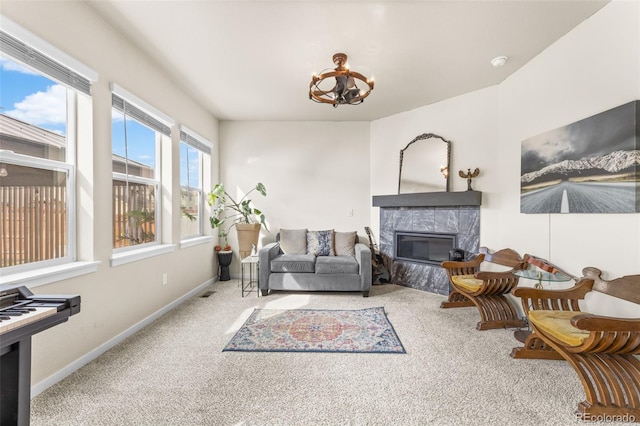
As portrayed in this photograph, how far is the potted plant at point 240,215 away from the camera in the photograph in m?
4.29

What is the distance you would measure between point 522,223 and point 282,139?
3.55 m

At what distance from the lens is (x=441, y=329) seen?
266 centimetres

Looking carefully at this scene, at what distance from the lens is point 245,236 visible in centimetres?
429

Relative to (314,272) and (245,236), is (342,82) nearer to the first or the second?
(314,272)

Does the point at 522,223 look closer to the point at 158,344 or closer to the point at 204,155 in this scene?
the point at 158,344

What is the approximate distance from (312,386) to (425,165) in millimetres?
3261

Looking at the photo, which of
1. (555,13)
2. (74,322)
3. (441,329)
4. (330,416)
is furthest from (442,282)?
(74,322)

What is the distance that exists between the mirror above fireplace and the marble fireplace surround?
22 cm

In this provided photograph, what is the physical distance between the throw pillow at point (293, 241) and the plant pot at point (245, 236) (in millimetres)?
445

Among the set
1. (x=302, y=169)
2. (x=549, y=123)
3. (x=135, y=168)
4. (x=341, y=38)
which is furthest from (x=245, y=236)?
(x=549, y=123)

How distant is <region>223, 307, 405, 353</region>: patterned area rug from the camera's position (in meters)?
2.29

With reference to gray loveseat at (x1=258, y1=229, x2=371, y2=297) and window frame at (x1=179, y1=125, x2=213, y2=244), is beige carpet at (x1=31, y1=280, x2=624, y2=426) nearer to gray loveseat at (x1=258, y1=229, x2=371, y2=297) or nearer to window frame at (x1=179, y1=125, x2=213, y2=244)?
gray loveseat at (x1=258, y1=229, x2=371, y2=297)

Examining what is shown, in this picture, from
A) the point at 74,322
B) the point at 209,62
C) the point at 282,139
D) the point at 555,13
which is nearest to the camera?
the point at 74,322

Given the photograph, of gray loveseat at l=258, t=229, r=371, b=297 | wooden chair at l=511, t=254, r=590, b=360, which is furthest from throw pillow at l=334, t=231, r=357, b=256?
wooden chair at l=511, t=254, r=590, b=360
